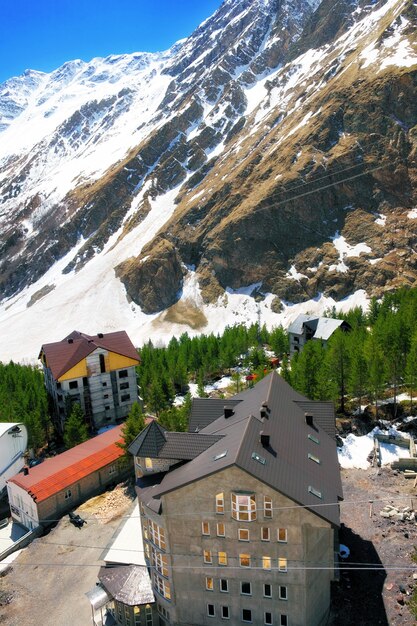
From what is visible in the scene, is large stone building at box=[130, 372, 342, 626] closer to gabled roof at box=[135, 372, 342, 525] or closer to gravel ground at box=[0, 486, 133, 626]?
gabled roof at box=[135, 372, 342, 525]

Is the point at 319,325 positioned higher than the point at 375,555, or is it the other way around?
the point at 319,325

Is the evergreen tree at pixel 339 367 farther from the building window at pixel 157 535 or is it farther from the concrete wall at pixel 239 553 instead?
the building window at pixel 157 535

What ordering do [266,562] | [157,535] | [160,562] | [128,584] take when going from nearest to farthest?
[266,562] < [157,535] < [160,562] < [128,584]

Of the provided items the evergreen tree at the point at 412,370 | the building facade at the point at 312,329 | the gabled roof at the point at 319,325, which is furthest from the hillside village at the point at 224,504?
the building facade at the point at 312,329

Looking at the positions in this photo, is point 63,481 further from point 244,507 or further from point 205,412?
point 244,507

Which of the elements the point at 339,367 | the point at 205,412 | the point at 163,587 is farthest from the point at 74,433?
the point at 339,367

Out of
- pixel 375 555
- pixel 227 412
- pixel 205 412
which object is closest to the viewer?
pixel 375 555
